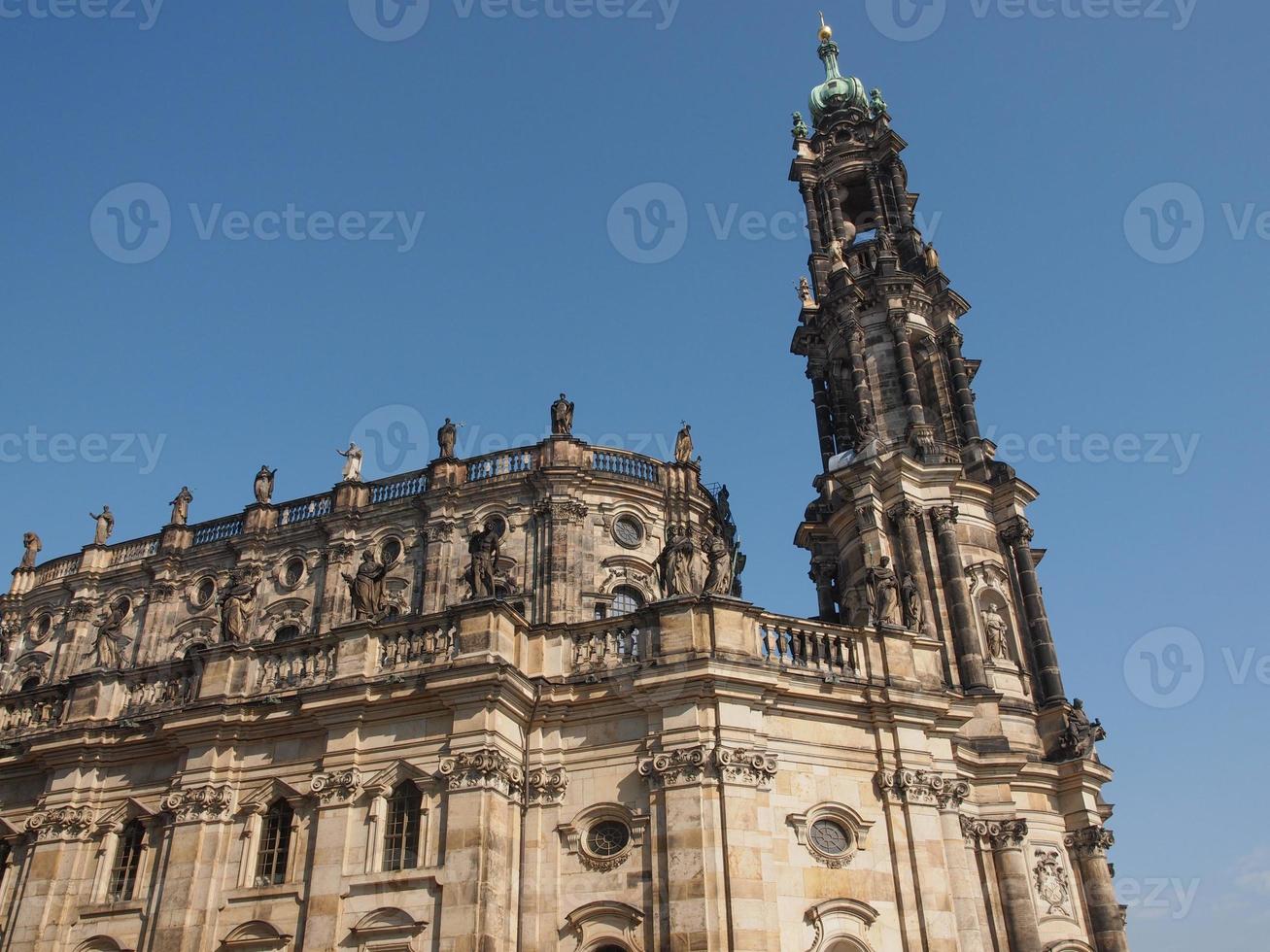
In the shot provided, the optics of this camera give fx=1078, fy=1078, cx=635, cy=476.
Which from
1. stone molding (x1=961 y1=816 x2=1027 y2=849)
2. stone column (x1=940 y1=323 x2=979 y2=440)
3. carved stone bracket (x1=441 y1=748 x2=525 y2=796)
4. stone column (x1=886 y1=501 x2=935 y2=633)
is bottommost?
carved stone bracket (x1=441 y1=748 x2=525 y2=796)

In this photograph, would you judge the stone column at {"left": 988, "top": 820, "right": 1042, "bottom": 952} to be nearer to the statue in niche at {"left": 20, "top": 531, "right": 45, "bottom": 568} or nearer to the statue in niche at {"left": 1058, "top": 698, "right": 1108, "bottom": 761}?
the statue in niche at {"left": 1058, "top": 698, "right": 1108, "bottom": 761}

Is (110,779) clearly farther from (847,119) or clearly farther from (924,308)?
(847,119)

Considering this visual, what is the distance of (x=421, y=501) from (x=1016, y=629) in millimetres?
20324

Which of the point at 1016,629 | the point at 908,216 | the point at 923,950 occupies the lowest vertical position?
the point at 923,950

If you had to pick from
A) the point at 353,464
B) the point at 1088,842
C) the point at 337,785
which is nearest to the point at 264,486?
the point at 353,464

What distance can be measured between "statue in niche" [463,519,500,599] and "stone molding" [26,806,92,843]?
950 cm

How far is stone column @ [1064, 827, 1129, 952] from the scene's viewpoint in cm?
2766

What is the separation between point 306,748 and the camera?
21.9 m

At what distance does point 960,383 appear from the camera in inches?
1451

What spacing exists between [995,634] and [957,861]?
32.7ft

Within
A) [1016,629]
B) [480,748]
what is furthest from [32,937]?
[1016,629]

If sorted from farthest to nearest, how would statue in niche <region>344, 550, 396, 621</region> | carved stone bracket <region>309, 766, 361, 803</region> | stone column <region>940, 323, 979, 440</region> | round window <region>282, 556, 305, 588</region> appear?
1. round window <region>282, 556, 305, 588</region>
2. stone column <region>940, 323, 979, 440</region>
3. statue in niche <region>344, 550, 396, 621</region>
4. carved stone bracket <region>309, 766, 361, 803</region>

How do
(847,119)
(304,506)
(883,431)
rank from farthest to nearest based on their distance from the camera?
(847,119), (304,506), (883,431)

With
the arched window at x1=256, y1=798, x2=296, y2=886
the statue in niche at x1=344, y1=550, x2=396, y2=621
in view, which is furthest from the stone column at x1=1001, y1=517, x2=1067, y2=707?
the arched window at x1=256, y1=798, x2=296, y2=886
